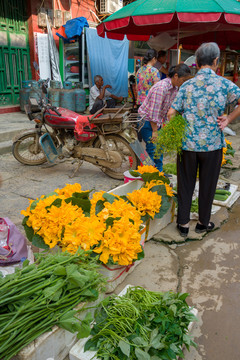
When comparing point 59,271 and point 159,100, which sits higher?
point 159,100

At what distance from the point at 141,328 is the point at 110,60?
10707mm

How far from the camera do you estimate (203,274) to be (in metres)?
2.81

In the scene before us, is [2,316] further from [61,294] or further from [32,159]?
[32,159]

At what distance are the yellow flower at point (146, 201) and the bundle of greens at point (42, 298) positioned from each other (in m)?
1.05

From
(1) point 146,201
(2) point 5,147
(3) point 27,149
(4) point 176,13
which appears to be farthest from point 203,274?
(2) point 5,147

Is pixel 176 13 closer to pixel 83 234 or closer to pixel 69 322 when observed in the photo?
pixel 83 234

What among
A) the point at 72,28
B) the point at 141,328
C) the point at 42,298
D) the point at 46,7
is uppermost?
the point at 46,7

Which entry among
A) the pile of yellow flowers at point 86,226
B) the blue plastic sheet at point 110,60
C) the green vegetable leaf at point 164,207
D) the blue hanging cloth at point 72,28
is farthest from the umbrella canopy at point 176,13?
the blue plastic sheet at point 110,60

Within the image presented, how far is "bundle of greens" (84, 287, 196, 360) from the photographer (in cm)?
170

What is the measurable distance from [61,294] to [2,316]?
14.1 inches

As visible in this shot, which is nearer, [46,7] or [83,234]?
[83,234]

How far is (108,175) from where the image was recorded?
522 cm

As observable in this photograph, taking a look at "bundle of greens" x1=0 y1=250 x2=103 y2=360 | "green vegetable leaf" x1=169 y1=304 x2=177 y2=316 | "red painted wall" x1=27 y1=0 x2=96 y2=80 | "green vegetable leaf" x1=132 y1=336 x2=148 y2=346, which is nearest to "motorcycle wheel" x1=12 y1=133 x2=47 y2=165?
"bundle of greens" x1=0 y1=250 x2=103 y2=360

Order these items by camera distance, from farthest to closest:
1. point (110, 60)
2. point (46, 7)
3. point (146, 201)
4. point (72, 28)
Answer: point (110, 60) → point (72, 28) → point (46, 7) → point (146, 201)
